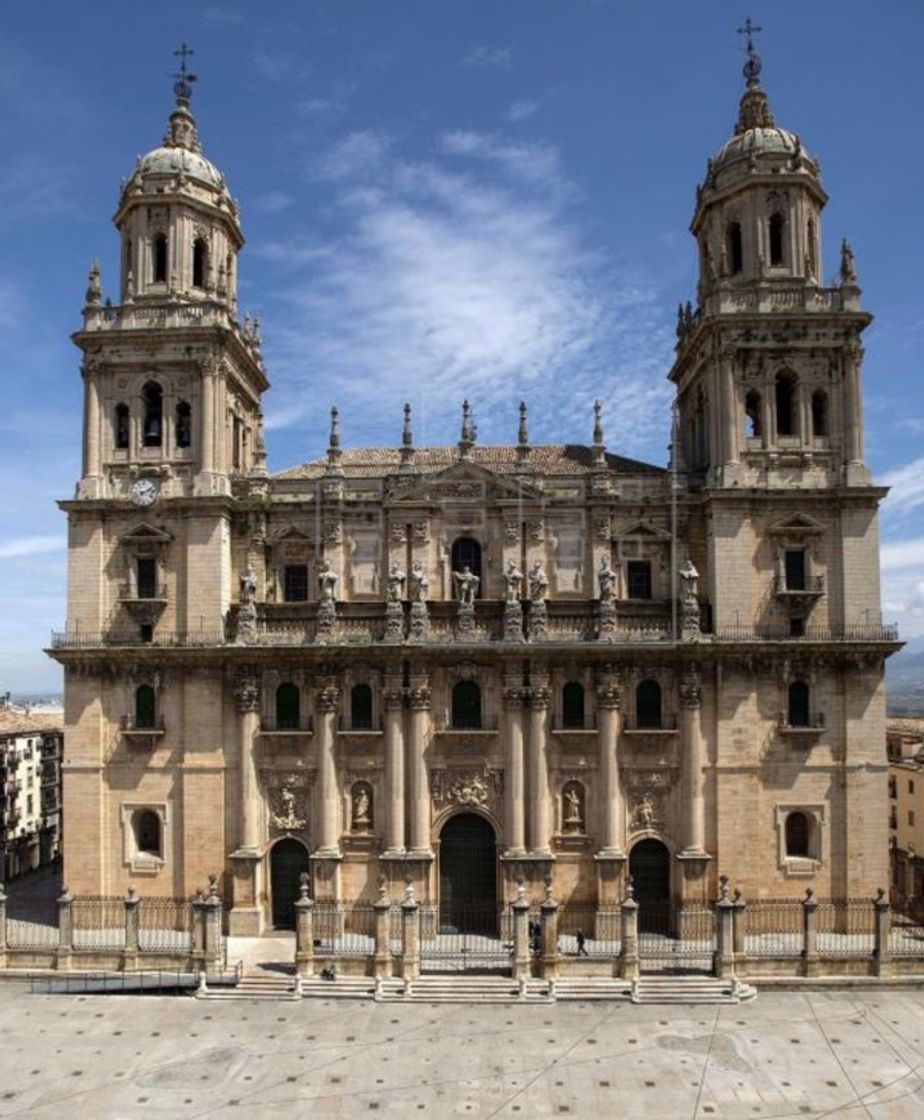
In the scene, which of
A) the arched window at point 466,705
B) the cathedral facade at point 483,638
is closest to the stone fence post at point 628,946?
the cathedral facade at point 483,638

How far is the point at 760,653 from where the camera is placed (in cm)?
3556

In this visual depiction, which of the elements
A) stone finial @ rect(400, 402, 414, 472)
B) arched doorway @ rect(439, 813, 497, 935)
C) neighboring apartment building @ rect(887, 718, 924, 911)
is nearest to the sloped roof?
stone finial @ rect(400, 402, 414, 472)

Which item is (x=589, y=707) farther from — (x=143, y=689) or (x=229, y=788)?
(x=143, y=689)

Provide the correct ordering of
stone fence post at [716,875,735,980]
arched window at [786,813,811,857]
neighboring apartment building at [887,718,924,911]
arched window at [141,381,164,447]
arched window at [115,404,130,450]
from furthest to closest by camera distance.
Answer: neighboring apartment building at [887,718,924,911] → arched window at [141,381,164,447] → arched window at [115,404,130,450] → arched window at [786,813,811,857] → stone fence post at [716,875,735,980]

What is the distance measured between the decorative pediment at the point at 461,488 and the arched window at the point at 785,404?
9.10 meters

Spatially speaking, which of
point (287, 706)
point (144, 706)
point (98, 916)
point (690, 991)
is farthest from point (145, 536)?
point (690, 991)

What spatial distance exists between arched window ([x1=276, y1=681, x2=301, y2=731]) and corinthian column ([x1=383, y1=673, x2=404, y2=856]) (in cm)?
326

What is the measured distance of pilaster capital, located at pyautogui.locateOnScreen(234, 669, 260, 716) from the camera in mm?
36062

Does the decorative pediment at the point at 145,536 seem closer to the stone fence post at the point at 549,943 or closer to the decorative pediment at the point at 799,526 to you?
the stone fence post at the point at 549,943

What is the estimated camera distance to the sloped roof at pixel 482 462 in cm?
3900

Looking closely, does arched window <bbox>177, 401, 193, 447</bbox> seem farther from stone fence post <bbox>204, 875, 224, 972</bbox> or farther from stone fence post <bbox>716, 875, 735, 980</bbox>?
stone fence post <bbox>716, 875, 735, 980</bbox>

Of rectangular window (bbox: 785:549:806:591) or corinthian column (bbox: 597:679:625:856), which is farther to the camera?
rectangular window (bbox: 785:549:806:591)

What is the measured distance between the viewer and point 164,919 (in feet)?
116

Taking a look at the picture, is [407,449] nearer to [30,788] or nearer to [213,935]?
[213,935]
